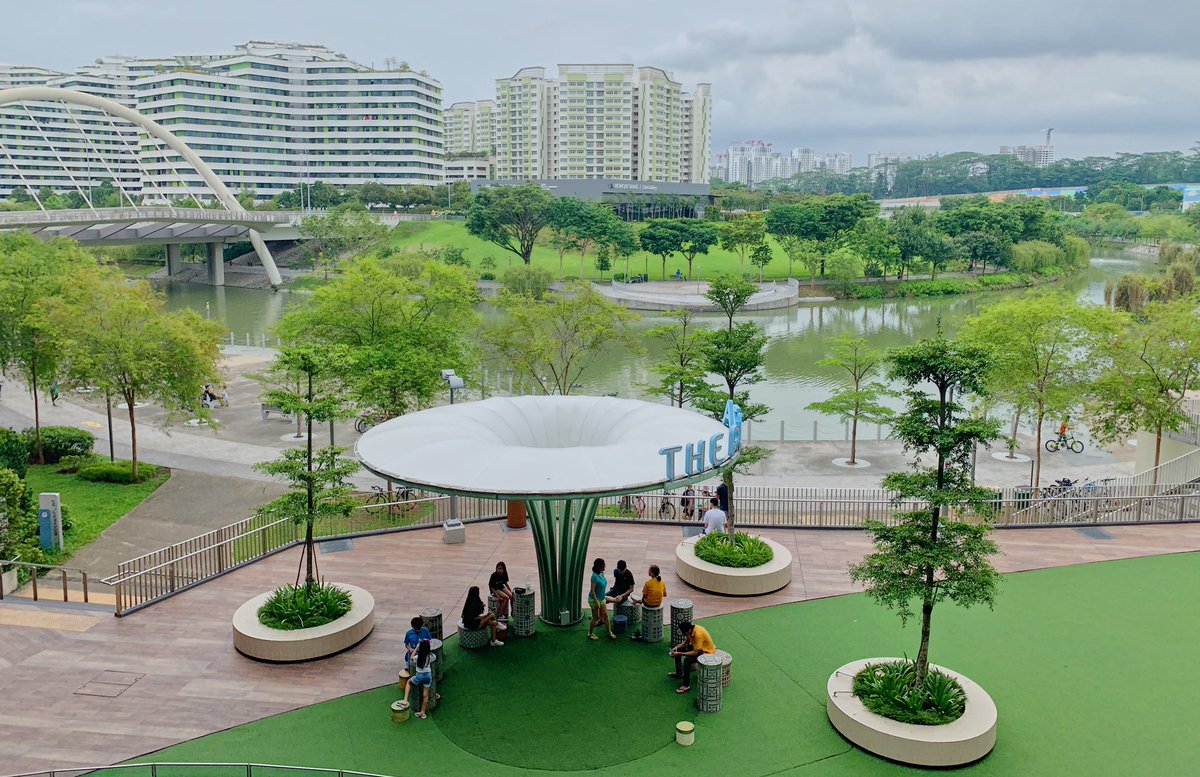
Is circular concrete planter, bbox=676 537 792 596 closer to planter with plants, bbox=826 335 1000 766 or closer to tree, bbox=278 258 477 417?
planter with plants, bbox=826 335 1000 766

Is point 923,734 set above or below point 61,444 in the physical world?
above

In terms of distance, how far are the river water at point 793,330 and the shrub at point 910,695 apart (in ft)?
48.6

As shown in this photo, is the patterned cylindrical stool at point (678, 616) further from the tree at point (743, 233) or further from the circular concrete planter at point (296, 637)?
the tree at point (743, 233)

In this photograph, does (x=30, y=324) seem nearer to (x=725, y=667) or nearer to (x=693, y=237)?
(x=725, y=667)

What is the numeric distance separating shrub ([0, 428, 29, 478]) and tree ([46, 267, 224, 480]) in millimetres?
2768

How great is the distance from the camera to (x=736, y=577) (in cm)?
1844

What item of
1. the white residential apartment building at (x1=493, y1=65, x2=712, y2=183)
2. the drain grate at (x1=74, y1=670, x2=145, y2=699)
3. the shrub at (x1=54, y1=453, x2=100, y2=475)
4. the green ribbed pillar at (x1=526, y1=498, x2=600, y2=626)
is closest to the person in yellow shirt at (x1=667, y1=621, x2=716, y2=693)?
the green ribbed pillar at (x1=526, y1=498, x2=600, y2=626)

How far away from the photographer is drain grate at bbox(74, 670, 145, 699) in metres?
14.5

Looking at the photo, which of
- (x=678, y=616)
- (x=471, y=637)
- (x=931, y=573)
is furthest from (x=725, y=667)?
(x=471, y=637)

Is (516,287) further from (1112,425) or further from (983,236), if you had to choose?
(983,236)

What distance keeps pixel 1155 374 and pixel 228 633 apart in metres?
25.7

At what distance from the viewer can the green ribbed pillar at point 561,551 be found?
16.5 meters

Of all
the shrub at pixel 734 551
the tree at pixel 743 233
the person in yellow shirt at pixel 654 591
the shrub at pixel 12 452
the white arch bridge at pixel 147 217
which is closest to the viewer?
the person in yellow shirt at pixel 654 591

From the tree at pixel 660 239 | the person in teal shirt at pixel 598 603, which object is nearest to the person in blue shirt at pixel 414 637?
the person in teal shirt at pixel 598 603
